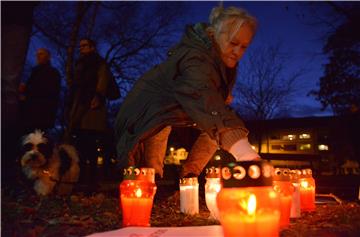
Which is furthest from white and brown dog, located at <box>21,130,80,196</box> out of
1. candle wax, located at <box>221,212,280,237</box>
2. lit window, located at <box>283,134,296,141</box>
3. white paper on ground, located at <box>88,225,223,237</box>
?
lit window, located at <box>283,134,296,141</box>

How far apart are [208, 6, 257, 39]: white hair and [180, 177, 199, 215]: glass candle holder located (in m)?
1.12

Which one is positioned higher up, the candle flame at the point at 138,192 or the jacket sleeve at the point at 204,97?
the jacket sleeve at the point at 204,97

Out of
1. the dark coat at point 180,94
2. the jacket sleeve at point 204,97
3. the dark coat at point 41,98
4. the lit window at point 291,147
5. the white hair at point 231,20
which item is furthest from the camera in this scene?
the lit window at point 291,147

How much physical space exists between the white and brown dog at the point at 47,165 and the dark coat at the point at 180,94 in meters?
2.04

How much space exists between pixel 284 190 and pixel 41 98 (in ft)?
12.6

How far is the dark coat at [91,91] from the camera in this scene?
18.1ft

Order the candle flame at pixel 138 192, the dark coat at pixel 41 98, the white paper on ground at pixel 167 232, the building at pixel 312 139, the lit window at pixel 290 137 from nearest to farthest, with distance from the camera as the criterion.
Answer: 1. the white paper on ground at pixel 167 232
2. the candle flame at pixel 138 192
3. the dark coat at pixel 41 98
4. the building at pixel 312 139
5. the lit window at pixel 290 137

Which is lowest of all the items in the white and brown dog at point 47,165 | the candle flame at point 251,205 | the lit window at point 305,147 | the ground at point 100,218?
the ground at point 100,218

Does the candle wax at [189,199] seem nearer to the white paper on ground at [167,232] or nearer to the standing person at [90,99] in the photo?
the white paper on ground at [167,232]

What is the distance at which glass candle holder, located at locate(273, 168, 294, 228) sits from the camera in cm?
255

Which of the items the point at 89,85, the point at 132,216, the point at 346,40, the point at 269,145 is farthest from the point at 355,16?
the point at 132,216

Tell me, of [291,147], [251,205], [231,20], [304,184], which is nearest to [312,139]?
[291,147]

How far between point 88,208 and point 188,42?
1.58m

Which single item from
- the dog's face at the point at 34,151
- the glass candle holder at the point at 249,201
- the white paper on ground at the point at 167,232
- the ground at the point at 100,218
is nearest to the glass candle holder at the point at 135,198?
the ground at the point at 100,218
